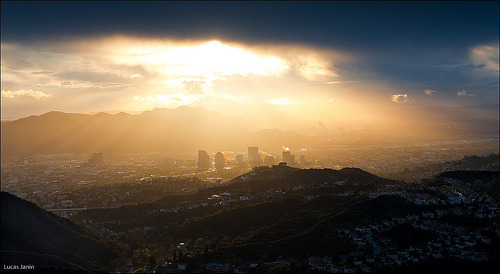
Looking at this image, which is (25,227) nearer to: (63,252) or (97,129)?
(63,252)

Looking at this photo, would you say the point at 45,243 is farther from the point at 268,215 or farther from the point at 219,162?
the point at 219,162

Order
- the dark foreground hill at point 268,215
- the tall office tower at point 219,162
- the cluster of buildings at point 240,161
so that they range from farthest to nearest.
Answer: the tall office tower at point 219,162 < the cluster of buildings at point 240,161 < the dark foreground hill at point 268,215

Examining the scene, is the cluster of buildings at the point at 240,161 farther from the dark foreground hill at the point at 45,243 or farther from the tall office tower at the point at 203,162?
the dark foreground hill at the point at 45,243

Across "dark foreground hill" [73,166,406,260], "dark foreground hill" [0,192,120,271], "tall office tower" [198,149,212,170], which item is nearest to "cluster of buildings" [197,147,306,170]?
"tall office tower" [198,149,212,170]

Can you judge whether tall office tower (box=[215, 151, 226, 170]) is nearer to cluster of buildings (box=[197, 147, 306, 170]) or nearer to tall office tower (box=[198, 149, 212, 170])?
cluster of buildings (box=[197, 147, 306, 170])

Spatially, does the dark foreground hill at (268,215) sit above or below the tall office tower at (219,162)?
below

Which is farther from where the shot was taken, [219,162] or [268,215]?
[219,162]

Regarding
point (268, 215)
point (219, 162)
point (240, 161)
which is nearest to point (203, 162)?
point (219, 162)

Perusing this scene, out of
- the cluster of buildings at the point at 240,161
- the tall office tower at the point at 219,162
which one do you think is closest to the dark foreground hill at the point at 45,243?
the tall office tower at the point at 219,162
